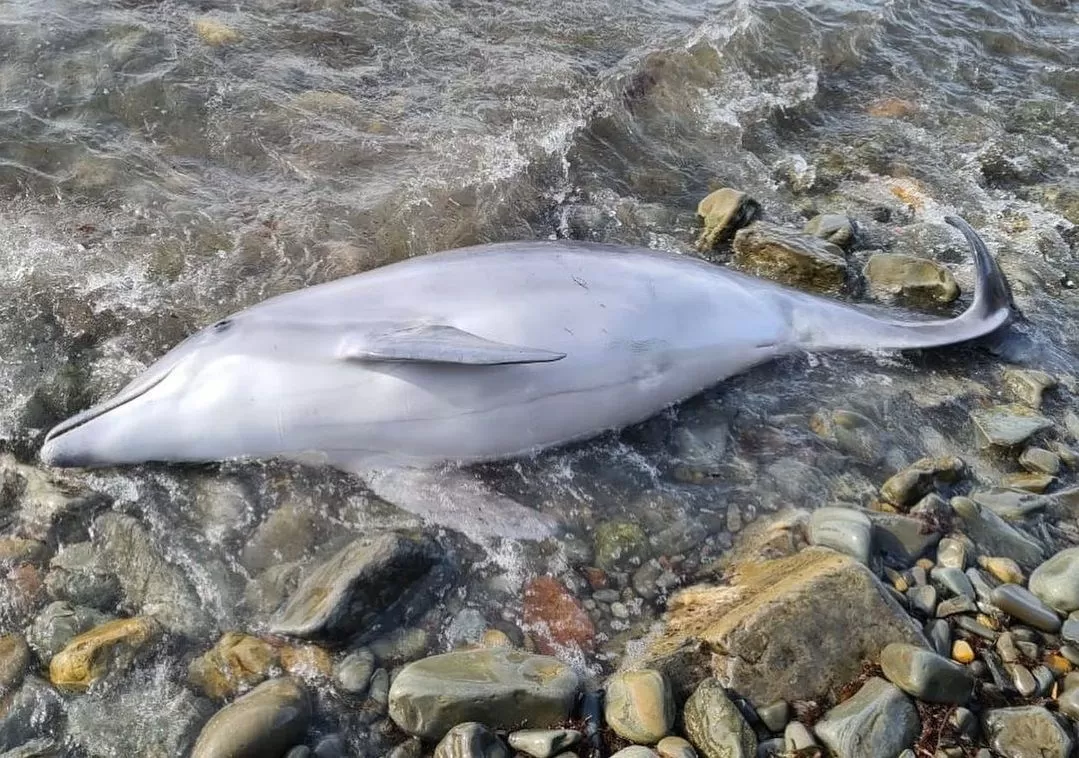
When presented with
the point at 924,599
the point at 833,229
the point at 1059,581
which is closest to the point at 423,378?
the point at 924,599

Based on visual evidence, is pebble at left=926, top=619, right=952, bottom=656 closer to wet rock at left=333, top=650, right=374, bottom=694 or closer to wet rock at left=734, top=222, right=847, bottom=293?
wet rock at left=333, top=650, right=374, bottom=694

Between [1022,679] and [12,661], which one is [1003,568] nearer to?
[1022,679]

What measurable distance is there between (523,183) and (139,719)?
6125 mm

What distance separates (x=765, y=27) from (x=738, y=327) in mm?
7499

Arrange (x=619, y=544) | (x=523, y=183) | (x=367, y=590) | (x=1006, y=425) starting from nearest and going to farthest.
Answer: (x=367, y=590) < (x=619, y=544) < (x=1006, y=425) < (x=523, y=183)

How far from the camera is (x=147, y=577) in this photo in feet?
16.7

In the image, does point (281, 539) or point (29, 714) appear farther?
point (281, 539)

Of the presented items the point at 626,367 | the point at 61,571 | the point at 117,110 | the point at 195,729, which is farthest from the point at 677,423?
the point at 117,110

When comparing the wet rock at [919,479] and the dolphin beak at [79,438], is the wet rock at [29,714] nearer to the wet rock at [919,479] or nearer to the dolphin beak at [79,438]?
the dolphin beak at [79,438]

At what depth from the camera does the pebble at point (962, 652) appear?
4.59 metres

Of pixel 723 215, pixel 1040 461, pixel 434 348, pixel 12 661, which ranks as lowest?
pixel 1040 461

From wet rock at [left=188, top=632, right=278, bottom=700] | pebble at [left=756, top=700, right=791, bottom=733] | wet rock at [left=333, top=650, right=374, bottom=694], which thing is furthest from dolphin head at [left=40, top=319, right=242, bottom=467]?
pebble at [left=756, top=700, right=791, bottom=733]

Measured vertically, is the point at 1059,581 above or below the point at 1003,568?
above

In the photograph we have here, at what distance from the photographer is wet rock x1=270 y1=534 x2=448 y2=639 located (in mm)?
4727
